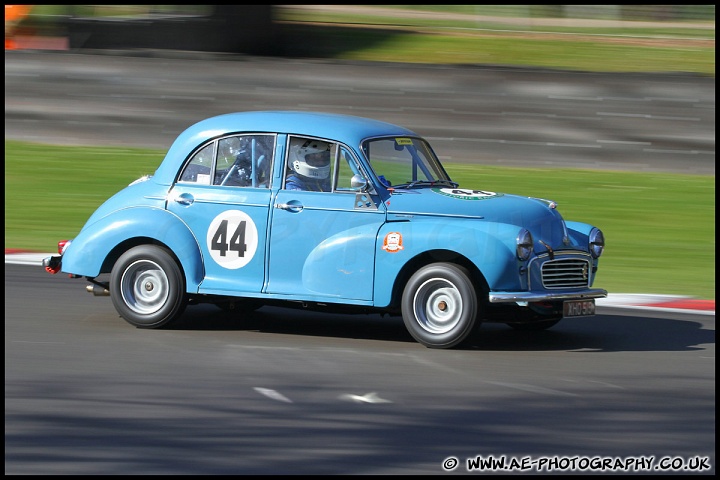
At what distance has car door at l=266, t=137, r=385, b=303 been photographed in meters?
8.73

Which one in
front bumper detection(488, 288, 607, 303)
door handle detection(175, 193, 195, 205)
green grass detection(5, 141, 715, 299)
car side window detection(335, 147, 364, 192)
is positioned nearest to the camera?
front bumper detection(488, 288, 607, 303)

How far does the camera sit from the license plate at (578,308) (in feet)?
28.2

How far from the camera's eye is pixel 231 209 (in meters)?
9.05

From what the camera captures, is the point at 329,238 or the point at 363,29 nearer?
the point at 329,238

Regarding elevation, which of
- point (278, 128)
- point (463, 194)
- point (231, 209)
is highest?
point (278, 128)

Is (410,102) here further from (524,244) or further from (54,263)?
(524,244)

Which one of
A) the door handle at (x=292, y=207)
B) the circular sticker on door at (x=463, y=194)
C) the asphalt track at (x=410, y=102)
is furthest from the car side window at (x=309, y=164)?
the asphalt track at (x=410, y=102)

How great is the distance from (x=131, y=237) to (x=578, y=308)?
11.5 feet

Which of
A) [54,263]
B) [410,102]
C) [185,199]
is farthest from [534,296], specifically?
[410,102]

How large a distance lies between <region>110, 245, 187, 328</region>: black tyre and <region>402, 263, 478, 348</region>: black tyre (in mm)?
1862

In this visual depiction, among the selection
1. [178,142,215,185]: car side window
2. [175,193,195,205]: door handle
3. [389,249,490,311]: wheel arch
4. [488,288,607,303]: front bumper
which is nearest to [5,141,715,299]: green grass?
[488,288,607,303]: front bumper

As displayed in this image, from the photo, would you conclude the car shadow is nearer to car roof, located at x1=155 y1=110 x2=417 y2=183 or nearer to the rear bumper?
the rear bumper

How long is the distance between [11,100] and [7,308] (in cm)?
1314

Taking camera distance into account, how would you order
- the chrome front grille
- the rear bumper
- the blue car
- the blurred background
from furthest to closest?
the blurred background
the rear bumper
the chrome front grille
the blue car
